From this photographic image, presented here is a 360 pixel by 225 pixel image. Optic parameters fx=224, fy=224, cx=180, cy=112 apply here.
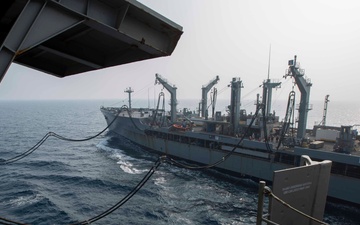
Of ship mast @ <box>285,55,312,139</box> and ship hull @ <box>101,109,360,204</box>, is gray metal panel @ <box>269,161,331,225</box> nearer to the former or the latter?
ship hull @ <box>101,109,360,204</box>

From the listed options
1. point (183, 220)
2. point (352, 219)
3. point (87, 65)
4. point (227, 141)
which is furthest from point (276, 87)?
point (87, 65)

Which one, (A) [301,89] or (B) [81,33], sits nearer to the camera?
(B) [81,33]

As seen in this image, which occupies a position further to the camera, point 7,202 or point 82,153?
point 82,153

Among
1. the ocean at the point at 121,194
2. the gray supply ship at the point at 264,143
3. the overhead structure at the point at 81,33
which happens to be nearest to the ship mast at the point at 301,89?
the gray supply ship at the point at 264,143

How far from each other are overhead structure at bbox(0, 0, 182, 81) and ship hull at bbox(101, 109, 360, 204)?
24.3 meters

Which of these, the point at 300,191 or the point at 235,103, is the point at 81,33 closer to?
the point at 300,191

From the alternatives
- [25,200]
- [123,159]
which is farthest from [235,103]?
[25,200]

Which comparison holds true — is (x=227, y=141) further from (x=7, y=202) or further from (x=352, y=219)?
(x=7, y=202)

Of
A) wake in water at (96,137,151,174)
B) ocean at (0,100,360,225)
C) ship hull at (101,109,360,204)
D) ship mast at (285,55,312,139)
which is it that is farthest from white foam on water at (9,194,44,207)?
ship mast at (285,55,312,139)

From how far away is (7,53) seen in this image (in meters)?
4.27

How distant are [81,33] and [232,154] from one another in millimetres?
27835

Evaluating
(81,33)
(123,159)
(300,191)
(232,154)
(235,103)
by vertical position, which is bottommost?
(123,159)

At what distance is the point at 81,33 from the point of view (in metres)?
6.78

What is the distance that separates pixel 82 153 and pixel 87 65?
37409 millimetres
